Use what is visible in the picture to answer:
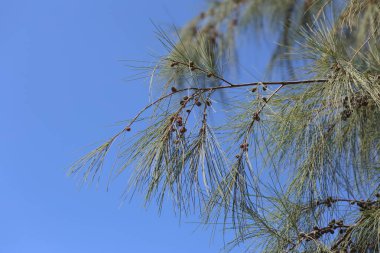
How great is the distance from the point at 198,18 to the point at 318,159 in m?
1.17

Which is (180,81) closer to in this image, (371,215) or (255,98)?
(255,98)

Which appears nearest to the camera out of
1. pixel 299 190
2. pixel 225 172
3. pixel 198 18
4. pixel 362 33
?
pixel 225 172

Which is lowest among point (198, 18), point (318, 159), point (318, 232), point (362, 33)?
Result: point (318, 232)

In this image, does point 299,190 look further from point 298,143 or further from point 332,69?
point 332,69

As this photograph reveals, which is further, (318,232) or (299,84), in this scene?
(299,84)

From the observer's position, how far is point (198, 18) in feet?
7.39

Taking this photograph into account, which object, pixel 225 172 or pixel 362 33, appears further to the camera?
pixel 362 33

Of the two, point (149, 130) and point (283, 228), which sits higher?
point (149, 130)

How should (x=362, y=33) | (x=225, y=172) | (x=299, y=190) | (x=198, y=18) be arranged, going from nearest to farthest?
(x=225, y=172) → (x=299, y=190) → (x=362, y=33) → (x=198, y=18)

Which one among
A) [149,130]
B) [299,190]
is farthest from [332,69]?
[149,130]

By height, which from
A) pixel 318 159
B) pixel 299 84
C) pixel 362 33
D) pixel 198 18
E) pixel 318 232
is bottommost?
pixel 318 232

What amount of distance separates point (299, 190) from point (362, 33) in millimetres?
682

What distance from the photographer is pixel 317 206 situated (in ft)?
3.87

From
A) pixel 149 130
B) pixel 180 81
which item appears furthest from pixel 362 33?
pixel 149 130
